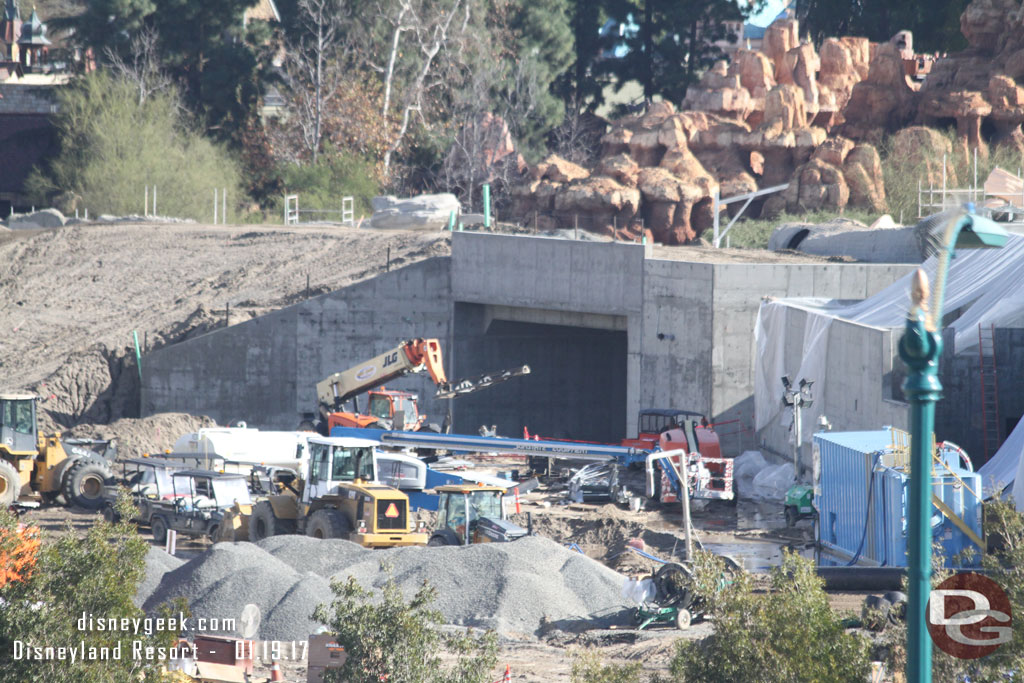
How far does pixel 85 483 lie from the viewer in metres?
28.8

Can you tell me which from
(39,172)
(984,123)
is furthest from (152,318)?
(984,123)

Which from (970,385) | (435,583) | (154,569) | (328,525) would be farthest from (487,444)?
(154,569)

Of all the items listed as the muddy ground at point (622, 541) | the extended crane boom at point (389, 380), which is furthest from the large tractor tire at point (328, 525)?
the extended crane boom at point (389, 380)

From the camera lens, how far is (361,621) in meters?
11.4

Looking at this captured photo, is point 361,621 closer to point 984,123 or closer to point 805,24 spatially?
point 984,123

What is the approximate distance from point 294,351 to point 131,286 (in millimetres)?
9841

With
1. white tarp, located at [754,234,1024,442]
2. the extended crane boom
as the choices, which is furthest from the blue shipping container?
the extended crane boom

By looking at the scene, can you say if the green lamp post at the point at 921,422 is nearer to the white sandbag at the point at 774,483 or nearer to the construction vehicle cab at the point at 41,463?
the construction vehicle cab at the point at 41,463

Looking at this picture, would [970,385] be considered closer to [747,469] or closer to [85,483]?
[747,469]

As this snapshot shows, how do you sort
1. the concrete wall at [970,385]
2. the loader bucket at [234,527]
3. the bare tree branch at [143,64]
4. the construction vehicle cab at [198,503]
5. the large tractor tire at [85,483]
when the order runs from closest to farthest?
the loader bucket at [234,527] → the construction vehicle cab at [198,503] → the concrete wall at [970,385] → the large tractor tire at [85,483] → the bare tree branch at [143,64]

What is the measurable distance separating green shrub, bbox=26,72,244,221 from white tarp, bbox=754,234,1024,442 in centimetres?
3441

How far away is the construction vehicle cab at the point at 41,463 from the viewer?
93.7 ft

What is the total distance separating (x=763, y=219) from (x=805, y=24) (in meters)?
24.4

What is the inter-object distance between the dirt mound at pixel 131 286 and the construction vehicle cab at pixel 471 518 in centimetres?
2035
